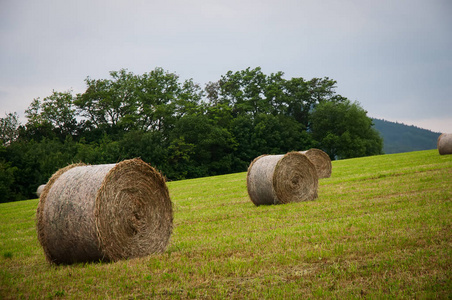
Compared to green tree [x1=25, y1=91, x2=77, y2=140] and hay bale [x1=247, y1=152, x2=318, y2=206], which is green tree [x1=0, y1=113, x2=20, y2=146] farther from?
hay bale [x1=247, y1=152, x2=318, y2=206]

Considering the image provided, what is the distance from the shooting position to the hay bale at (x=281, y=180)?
13672mm

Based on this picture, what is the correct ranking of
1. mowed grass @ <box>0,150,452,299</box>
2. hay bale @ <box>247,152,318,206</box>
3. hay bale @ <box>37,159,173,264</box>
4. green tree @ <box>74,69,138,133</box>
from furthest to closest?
green tree @ <box>74,69,138,133</box>, hay bale @ <box>247,152,318,206</box>, hay bale @ <box>37,159,173,264</box>, mowed grass @ <box>0,150,452,299</box>

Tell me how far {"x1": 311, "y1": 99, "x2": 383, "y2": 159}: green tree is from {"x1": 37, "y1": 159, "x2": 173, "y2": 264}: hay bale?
56.2m

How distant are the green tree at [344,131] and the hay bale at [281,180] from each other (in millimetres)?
48330

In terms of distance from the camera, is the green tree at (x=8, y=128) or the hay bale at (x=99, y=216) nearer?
the hay bale at (x=99, y=216)

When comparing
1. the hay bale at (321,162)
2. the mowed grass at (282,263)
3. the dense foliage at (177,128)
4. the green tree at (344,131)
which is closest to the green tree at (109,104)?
the dense foliage at (177,128)

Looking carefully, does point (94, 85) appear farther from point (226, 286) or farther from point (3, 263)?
point (226, 286)

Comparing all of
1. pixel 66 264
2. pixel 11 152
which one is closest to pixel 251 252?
pixel 66 264

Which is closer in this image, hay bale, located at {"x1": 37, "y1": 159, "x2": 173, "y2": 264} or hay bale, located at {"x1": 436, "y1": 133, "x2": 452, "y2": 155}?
hay bale, located at {"x1": 37, "y1": 159, "x2": 173, "y2": 264}

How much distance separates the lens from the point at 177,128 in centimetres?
5669

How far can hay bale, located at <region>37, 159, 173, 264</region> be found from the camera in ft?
23.2

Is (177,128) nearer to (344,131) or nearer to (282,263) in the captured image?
(344,131)

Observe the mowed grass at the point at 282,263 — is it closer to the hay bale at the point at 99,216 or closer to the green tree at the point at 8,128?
the hay bale at the point at 99,216

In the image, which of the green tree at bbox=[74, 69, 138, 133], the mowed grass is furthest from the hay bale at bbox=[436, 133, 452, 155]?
the green tree at bbox=[74, 69, 138, 133]
